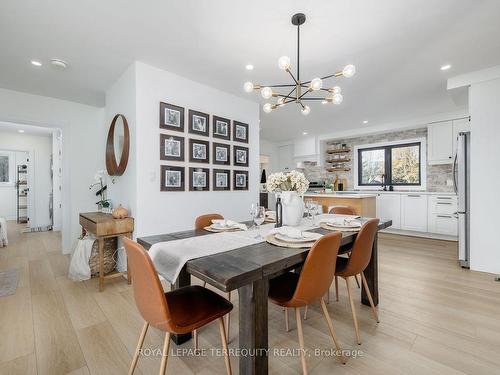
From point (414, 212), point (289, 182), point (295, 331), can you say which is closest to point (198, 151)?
point (289, 182)

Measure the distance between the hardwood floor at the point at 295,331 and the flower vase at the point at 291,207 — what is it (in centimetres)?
84

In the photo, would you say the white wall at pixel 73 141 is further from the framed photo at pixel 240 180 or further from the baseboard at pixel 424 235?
the baseboard at pixel 424 235

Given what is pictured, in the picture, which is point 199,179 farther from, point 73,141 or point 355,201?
point 355,201

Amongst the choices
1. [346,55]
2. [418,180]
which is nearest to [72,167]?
[346,55]

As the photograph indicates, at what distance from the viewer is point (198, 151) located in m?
3.15

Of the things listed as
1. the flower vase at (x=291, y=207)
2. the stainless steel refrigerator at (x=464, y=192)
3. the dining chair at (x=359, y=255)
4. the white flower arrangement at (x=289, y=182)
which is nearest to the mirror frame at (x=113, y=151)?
the white flower arrangement at (x=289, y=182)

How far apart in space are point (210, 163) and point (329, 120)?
307 cm

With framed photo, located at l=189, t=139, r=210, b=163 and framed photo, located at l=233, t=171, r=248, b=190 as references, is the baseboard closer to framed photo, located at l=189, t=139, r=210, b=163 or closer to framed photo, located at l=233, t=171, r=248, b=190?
framed photo, located at l=233, t=171, r=248, b=190

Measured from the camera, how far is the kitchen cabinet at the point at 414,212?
4.75m

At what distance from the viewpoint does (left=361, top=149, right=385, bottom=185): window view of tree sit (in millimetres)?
5770

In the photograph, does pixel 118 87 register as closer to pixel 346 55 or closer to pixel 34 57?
pixel 34 57

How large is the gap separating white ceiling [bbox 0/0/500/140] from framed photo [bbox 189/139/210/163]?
831 mm

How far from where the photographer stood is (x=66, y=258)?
3.59 metres

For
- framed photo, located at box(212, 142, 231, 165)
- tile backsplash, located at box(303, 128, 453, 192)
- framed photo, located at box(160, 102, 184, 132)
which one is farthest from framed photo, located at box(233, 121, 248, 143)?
tile backsplash, located at box(303, 128, 453, 192)
